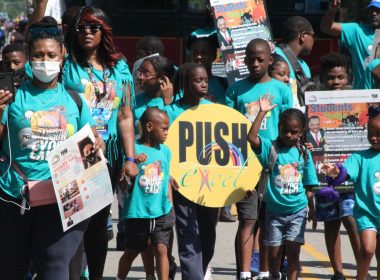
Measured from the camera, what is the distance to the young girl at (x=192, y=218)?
279 inches

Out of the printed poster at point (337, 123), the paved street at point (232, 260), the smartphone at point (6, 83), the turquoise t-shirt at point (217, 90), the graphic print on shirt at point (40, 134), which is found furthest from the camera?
the paved street at point (232, 260)

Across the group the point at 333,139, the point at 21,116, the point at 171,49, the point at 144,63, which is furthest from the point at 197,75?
the point at 171,49

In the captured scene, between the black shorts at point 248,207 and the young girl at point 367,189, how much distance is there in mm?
711

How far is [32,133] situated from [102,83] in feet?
3.34

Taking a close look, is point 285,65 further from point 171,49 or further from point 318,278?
point 171,49

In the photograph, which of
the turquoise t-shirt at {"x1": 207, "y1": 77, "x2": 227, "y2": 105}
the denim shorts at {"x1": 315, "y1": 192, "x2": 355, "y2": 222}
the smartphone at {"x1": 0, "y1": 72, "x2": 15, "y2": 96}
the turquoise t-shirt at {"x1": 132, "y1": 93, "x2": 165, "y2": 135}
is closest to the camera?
the smartphone at {"x1": 0, "y1": 72, "x2": 15, "y2": 96}

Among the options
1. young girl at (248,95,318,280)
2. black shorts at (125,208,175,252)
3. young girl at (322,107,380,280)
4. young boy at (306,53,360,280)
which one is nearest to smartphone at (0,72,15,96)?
black shorts at (125,208,175,252)

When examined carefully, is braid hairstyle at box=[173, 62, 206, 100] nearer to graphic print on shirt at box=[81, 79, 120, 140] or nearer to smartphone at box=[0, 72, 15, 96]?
graphic print on shirt at box=[81, 79, 120, 140]

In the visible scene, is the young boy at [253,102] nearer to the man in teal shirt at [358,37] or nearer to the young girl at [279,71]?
the young girl at [279,71]

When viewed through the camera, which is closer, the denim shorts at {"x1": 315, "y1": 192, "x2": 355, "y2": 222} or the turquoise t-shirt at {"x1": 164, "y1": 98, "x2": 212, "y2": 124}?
the turquoise t-shirt at {"x1": 164, "y1": 98, "x2": 212, "y2": 124}

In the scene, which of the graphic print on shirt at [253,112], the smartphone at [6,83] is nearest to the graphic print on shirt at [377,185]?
the graphic print on shirt at [253,112]

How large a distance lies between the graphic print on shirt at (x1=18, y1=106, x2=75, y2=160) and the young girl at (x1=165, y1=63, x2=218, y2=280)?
1872mm

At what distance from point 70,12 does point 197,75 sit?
1.17 metres

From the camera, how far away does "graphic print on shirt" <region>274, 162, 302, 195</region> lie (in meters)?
7.38
